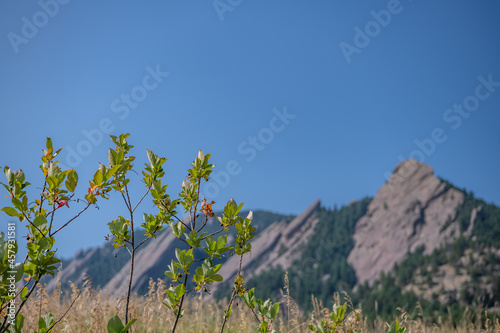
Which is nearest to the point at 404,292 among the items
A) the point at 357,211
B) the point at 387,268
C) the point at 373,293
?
the point at 373,293

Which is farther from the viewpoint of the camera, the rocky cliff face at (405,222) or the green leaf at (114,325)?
the rocky cliff face at (405,222)

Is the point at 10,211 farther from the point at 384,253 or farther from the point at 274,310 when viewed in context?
the point at 384,253

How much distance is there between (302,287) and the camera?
9788cm

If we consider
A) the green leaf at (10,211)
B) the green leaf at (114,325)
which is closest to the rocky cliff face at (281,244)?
the green leaf at (114,325)

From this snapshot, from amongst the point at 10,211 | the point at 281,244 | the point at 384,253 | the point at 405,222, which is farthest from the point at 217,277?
the point at 281,244

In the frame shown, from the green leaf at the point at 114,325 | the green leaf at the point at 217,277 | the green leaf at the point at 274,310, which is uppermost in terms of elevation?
the green leaf at the point at 217,277

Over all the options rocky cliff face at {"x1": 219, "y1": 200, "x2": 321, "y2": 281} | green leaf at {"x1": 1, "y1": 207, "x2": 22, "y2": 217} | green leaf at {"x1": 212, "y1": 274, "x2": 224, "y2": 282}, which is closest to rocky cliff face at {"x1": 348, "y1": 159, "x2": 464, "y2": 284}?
rocky cliff face at {"x1": 219, "y1": 200, "x2": 321, "y2": 281}

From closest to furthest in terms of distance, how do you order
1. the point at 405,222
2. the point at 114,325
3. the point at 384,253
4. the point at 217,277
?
1. the point at 114,325
2. the point at 217,277
3. the point at 384,253
4. the point at 405,222

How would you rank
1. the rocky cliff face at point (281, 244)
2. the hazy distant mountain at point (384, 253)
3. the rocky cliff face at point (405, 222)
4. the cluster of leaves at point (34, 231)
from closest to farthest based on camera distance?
the cluster of leaves at point (34, 231)
the hazy distant mountain at point (384, 253)
the rocky cliff face at point (405, 222)
the rocky cliff face at point (281, 244)

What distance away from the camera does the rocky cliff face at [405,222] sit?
99188 millimetres

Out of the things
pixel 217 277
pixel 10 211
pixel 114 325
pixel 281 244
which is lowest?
pixel 114 325

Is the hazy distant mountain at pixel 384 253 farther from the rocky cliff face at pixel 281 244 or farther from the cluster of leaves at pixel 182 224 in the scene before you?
the cluster of leaves at pixel 182 224

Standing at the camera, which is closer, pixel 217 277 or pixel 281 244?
pixel 217 277

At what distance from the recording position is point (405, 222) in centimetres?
10619
